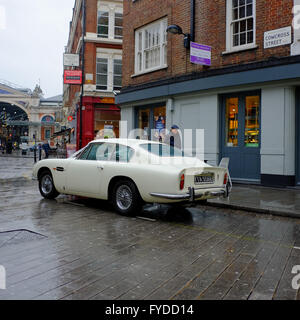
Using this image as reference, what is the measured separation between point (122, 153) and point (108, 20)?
22.0 m

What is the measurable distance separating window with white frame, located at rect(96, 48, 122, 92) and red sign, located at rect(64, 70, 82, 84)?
141 inches

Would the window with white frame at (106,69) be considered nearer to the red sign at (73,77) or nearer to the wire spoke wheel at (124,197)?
the red sign at (73,77)

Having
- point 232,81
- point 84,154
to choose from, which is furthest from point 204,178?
point 232,81

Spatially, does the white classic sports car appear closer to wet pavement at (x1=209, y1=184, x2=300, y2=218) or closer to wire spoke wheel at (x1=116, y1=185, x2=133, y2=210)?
wire spoke wheel at (x1=116, y1=185, x2=133, y2=210)

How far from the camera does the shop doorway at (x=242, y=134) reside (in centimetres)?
1139

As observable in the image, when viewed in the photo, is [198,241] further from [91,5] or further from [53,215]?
[91,5]

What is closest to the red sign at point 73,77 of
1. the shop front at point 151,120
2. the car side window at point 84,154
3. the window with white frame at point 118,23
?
the window with white frame at point 118,23

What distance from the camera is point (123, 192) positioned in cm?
675

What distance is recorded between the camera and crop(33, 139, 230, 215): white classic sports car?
609 centimetres

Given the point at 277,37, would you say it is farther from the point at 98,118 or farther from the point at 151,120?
the point at 98,118

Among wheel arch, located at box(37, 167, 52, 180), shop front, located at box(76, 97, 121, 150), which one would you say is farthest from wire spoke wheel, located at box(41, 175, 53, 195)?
shop front, located at box(76, 97, 121, 150)

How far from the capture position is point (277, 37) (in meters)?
10.4
